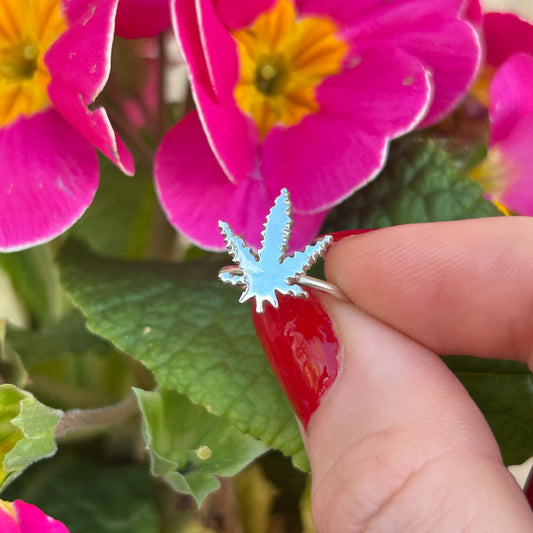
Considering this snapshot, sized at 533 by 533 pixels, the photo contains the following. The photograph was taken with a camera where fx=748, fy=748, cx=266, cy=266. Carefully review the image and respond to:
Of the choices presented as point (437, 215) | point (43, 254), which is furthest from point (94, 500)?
point (437, 215)

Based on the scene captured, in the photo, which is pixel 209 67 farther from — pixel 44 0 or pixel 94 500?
pixel 94 500

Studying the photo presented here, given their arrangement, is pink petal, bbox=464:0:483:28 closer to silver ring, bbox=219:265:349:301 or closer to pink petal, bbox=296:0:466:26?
pink petal, bbox=296:0:466:26

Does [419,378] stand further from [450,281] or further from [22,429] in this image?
[22,429]

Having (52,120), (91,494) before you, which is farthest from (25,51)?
(91,494)

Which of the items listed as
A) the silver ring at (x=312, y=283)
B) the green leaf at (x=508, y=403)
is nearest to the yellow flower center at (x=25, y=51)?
the silver ring at (x=312, y=283)

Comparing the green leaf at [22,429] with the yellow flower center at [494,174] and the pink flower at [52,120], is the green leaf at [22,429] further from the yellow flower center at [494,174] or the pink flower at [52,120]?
the yellow flower center at [494,174]

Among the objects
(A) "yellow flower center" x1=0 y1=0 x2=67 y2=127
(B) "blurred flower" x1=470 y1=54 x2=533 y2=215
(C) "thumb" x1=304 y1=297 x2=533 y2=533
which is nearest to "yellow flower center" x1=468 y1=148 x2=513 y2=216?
(B) "blurred flower" x1=470 y1=54 x2=533 y2=215

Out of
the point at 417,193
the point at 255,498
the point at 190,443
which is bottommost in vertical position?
the point at 255,498
